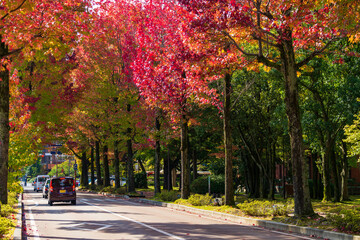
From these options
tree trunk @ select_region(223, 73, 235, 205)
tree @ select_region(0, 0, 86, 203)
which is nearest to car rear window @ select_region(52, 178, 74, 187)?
tree trunk @ select_region(223, 73, 235, 205)

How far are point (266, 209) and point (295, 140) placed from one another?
3327 mm

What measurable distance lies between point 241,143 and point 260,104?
19.7ft

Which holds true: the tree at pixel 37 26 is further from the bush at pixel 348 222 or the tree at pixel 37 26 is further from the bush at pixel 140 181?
the bush at pixel 140 181

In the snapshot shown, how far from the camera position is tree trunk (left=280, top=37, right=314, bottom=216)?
571 inches

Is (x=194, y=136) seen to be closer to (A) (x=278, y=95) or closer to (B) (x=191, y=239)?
(A) (x=278, y=95)

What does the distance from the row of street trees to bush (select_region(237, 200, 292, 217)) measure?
58.3 inches

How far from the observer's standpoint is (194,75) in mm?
Answer: 16531

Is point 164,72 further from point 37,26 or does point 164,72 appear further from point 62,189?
point 37,26

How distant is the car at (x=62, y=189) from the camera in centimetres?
2686

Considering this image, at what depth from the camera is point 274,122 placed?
28.6m

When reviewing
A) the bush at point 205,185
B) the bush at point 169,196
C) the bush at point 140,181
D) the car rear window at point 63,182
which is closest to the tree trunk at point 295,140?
the bush at point 169,196

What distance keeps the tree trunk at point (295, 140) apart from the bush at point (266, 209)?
1.45m

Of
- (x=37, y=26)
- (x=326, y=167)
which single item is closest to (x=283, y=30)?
(x=37, y=26)

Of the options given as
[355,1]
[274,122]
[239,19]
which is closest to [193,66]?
[239,19]
